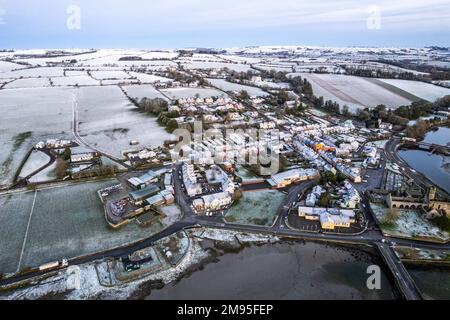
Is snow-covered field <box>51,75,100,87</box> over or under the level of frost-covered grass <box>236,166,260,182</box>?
over

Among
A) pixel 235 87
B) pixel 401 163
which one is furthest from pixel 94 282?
pixel 235 87

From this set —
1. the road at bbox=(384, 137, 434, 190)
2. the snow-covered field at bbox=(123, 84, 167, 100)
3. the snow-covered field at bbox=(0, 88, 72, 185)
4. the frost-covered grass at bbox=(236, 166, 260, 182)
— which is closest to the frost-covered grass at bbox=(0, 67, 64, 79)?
the snow-covered field at bbox=(0, 88, 72, 185)

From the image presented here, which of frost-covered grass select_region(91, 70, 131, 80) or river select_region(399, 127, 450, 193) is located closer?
river select_region(399, 127, 450, 193)

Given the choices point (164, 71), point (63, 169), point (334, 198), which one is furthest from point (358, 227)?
point (164, 71)

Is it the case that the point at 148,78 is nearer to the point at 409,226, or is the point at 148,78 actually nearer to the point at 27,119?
the point at 27,119

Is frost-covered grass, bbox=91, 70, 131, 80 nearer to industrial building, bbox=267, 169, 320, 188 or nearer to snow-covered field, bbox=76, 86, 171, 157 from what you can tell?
snow-covered field, bbox=76, 86, 171, 157

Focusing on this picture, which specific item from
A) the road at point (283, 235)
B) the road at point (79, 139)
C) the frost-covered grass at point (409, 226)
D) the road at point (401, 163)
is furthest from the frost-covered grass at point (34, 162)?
the road at point (401, 163)
